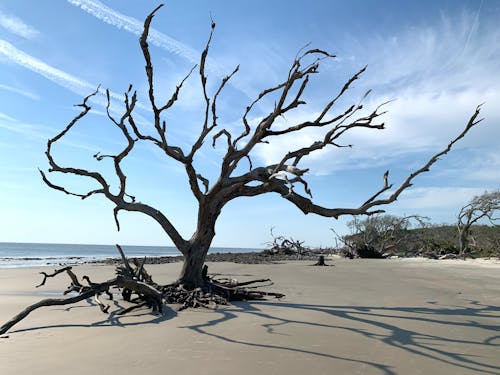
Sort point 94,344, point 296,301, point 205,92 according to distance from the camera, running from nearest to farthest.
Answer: point 94,344
point 296,301
point 205,92

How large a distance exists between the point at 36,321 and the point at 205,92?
4.80 metres

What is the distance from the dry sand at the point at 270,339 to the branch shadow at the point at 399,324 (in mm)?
11

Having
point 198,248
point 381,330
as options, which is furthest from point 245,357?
point 198,248

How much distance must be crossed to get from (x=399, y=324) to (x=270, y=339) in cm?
186

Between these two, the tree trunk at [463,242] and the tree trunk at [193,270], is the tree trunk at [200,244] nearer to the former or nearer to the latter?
the tree trunk at [193,270]

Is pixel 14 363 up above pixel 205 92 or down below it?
below

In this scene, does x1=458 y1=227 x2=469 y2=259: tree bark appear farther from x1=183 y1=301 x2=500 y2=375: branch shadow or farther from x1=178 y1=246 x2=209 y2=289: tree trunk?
x1=178 y1=246 x2=209 y2=289: tree trunk

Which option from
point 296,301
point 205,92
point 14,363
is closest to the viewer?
point 14,363

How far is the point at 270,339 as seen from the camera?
4.31 m

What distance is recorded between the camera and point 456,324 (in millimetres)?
5148

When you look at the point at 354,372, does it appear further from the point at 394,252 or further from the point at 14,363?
the point at 394,252

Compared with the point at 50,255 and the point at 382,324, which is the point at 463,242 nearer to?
the point at 382,324

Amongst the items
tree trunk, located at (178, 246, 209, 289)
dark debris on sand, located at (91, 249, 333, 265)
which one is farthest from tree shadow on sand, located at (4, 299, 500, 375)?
dark debris on sand, located at (91, 249, 333, 265)

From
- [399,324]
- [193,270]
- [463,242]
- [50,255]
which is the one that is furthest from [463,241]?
[50,255]
